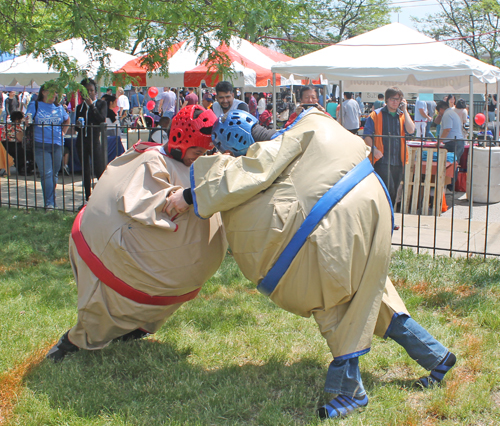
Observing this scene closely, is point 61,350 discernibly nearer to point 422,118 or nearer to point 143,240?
point 143,240

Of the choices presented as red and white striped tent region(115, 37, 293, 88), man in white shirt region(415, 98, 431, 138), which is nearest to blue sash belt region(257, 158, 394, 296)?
red and white striped tent region(115, 37, 293, 88)

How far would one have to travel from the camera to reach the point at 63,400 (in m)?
3.17

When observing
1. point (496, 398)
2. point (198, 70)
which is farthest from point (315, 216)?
point (198, 70)

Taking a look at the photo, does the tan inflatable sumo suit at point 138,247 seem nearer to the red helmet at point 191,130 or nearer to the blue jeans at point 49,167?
the red helmet at point 191,130

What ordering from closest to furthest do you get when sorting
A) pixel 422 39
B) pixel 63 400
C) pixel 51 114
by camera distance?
1. pixel 63 400
2. pixel 51 114
3. pixel 422 39

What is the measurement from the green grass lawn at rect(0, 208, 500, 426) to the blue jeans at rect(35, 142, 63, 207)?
129 inches

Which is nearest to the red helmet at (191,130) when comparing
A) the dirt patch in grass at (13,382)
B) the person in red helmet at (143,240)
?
the person in red helmet at (143,240)

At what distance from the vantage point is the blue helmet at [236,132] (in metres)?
2.80

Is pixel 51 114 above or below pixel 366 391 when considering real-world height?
above

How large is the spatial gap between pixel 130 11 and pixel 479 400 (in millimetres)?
5490

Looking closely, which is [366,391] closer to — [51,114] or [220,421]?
[220,421]

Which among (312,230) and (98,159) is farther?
(98,159)

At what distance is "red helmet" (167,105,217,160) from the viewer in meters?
3.04

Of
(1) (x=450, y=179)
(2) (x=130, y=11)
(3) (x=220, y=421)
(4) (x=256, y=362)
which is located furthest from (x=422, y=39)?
(3) (x=220, y=421)
